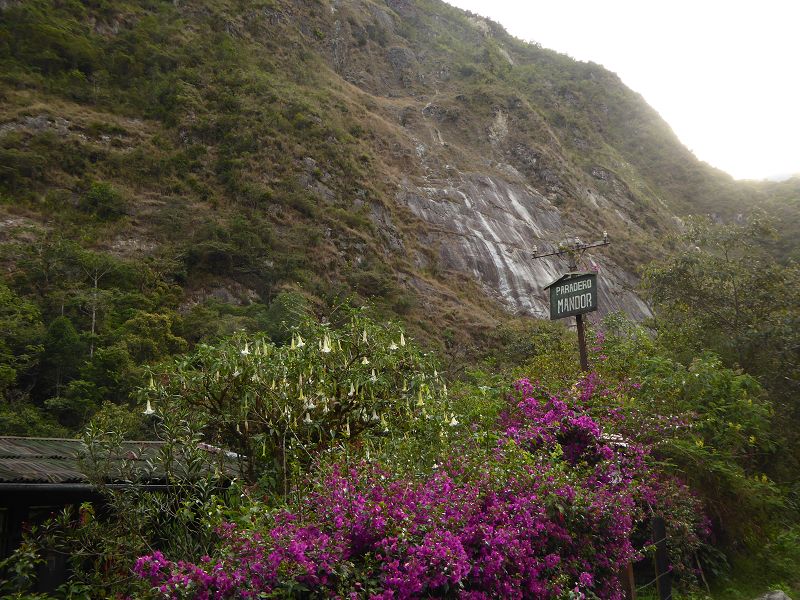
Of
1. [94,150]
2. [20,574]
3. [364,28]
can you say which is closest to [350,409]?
[20,574]

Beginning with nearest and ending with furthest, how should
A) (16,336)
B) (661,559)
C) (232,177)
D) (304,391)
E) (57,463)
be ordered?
1. (661,559)
2. (304,391)
3. (57,463)
4. (16,336)
5. (232,177)

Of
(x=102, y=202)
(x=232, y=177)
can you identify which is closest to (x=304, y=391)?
(x=102, y=202)

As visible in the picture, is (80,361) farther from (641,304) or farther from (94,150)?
(641,304)

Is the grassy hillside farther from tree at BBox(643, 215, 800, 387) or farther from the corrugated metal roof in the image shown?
tree at BBox(643, 215, 800, 387)

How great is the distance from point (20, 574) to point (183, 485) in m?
1.55

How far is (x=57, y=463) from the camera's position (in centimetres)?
813

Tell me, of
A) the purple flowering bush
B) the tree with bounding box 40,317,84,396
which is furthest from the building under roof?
the tree with bounding box 40,317,84,396

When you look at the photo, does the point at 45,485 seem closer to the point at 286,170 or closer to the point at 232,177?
the point at 232,177

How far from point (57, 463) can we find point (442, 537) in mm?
6056

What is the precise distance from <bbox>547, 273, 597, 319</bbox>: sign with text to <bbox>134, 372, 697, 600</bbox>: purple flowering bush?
322 cm

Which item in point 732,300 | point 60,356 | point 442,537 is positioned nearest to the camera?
point 442,537

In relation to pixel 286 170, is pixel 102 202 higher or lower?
lower

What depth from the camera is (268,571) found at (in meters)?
4.37

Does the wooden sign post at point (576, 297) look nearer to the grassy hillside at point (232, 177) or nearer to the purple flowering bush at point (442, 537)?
the purple flowering bush at point (442, 537)
